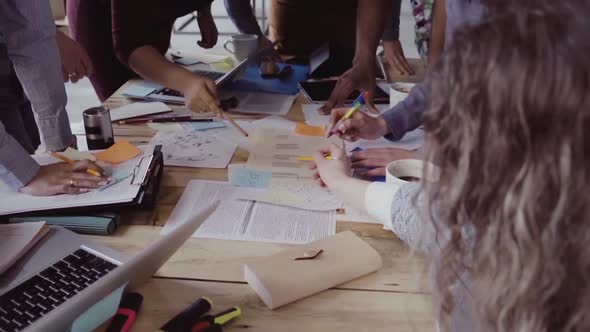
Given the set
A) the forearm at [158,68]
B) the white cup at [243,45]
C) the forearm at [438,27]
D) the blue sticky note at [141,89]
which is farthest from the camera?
the white cup at [243,45]

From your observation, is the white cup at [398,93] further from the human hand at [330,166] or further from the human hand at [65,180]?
the human hand at [65,180]

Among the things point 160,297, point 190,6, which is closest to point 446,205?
point 160,297

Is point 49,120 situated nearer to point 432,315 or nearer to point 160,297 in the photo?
point 160,297

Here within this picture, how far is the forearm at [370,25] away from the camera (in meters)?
1.89

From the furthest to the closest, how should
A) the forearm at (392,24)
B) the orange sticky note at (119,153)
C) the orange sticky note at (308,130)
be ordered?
1. the forearm at (392,24)
2. the orange sticky note at (308,130)
3. the orange sticky note at (119,153)

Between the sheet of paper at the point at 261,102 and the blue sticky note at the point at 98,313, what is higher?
the blue sticky note at the point at 98,313

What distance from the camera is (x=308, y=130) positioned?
4.94ft

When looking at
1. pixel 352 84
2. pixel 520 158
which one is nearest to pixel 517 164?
pixel 520 158

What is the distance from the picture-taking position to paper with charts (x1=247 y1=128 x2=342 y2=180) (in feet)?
4.22

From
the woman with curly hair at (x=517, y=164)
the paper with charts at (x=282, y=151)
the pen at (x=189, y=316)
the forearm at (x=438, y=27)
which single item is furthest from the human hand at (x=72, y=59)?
the woman with curly hair at (x=517, y=164)

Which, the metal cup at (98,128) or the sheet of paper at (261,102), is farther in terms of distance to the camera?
the sheet of paper at (261,102)

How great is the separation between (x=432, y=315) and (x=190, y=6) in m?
1.34

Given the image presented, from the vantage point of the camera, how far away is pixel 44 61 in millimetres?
1576

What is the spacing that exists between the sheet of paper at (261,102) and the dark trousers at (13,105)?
1.83ft
